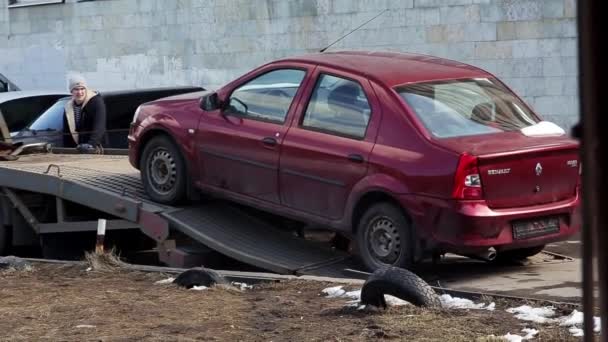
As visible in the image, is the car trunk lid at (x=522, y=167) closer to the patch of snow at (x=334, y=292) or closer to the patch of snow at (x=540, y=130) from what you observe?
the patch of snow at (x=540, y=130)

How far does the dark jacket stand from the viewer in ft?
40.9

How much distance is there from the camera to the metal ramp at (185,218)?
870 centimetres

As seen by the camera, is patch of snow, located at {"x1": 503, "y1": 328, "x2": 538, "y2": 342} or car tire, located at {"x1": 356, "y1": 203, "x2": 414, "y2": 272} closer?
patch of snow, located at {"x1": 503, "y1": 328, "x2": 538, "y2": 342}

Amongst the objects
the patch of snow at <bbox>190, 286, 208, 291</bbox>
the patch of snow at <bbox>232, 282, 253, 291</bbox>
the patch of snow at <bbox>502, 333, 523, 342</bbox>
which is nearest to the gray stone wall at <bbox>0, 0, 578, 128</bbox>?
the patch of snow at <bbox>232, 282, 253, 291</bbox>

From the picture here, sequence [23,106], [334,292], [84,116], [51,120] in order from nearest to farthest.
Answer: [334,292], [84,116], [51,120], [23,106]

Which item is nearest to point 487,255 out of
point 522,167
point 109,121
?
point 522,167

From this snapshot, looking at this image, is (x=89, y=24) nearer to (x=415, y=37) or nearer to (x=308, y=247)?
(x=415, y=37)

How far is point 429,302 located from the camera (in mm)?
6527

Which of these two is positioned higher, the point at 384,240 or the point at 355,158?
the point at 355,158

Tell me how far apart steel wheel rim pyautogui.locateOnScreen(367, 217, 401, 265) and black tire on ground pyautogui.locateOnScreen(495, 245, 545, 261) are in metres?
1.08

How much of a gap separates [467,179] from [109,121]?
7585 mm

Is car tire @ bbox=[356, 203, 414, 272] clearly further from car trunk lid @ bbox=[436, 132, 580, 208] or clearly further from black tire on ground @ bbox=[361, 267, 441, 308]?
black tire on ground @ bbox=[361, 267, 441, 308]

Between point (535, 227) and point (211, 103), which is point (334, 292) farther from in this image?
point (211, 103)

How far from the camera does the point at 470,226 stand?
7566 millimetres
